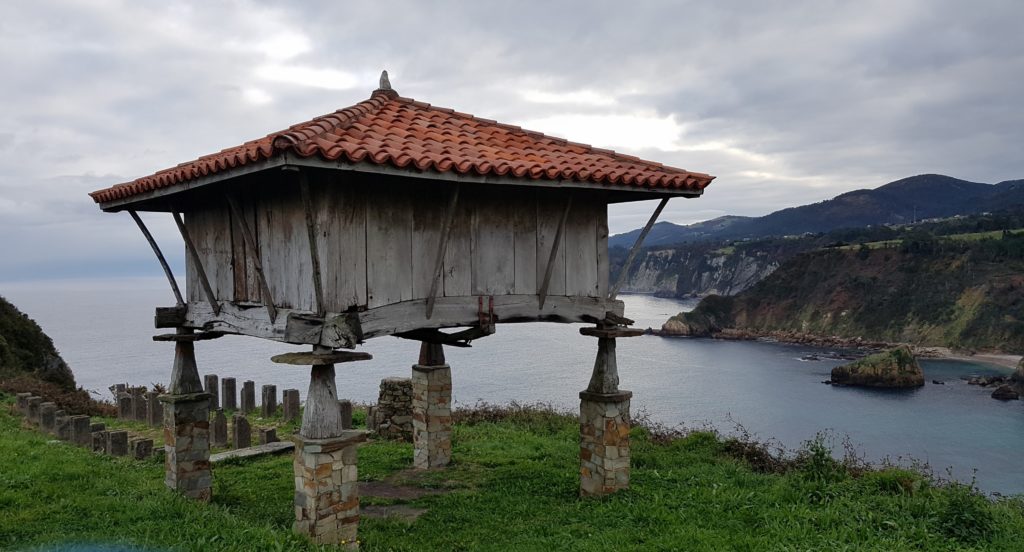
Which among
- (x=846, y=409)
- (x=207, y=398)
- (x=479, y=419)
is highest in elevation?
(x=207, y=398)

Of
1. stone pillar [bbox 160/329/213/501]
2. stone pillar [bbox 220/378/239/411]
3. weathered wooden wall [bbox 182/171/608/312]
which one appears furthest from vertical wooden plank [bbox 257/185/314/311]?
stone pillar [bbox 220/378/239/411]

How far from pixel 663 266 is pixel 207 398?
14306 centimetres

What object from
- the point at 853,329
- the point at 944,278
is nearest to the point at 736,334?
the point at 853,329

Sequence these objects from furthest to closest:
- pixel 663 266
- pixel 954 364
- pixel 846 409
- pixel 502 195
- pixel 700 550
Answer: pixel 663 266, pixel 954 364, pixel 846 409, pixel 502 195, pixel 700 550

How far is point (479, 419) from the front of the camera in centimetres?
1695

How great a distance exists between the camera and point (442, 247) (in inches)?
279

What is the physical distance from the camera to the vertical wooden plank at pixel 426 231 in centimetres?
718

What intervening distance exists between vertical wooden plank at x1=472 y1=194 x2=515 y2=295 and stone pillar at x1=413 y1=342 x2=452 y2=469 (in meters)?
4.25

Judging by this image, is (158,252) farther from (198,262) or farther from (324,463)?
(324,463)

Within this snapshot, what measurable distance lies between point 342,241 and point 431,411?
20.0ft

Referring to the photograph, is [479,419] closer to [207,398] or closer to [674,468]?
[674,468]

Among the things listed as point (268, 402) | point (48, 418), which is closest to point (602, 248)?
point (268, 402)

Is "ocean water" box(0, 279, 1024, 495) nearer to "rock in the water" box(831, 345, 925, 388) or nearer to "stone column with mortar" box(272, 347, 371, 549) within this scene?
"rock in the water" box(831, 345, 925, 388)

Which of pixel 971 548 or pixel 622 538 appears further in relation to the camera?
pixel 622 538
